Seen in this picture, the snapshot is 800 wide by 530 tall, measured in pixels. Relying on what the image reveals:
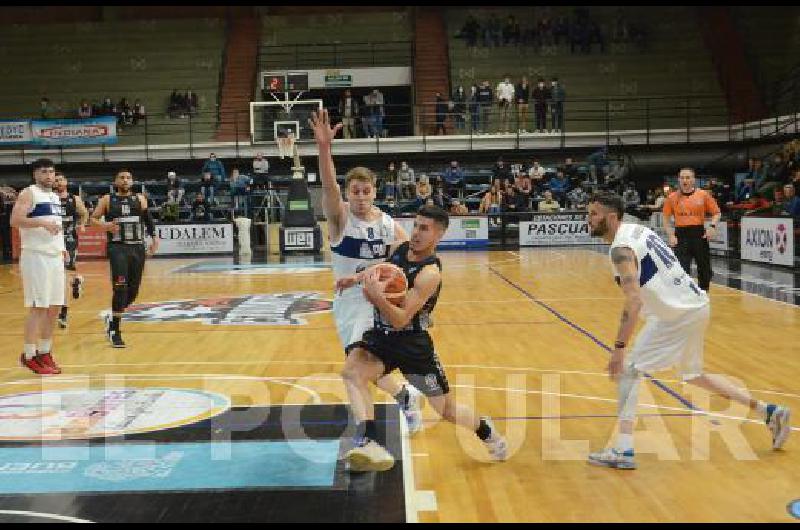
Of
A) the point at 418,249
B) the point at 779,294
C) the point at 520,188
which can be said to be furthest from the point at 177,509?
the point at 520,188

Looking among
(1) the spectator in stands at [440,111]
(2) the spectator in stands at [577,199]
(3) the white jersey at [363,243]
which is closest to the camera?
(3) the white jersey at [363,243]

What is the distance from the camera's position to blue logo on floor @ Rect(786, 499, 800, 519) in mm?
4458

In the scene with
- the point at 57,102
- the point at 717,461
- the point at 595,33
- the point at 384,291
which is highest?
the point at 595,33

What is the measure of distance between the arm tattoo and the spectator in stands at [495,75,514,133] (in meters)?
26.4

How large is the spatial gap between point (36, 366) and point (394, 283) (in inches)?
205

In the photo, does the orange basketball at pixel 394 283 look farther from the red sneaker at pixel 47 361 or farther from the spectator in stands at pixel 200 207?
the spectator in stands at pixel 200 207

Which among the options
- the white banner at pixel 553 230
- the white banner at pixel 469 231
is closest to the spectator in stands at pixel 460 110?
the white banner at pixel 469 231

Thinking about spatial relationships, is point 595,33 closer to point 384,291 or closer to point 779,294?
point 779,294

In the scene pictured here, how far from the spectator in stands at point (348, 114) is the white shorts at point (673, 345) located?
83.5ft

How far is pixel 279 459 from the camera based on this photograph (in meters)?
5.51

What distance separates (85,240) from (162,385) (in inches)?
787

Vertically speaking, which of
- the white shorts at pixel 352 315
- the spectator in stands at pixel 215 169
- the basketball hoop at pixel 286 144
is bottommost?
the white shorts at pixel 352 315

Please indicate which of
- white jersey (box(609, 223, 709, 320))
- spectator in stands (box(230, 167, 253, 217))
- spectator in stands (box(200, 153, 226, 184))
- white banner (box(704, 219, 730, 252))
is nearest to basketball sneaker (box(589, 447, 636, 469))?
white jersey (box(609, 223, 709, 320))

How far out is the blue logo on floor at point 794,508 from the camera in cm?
446
